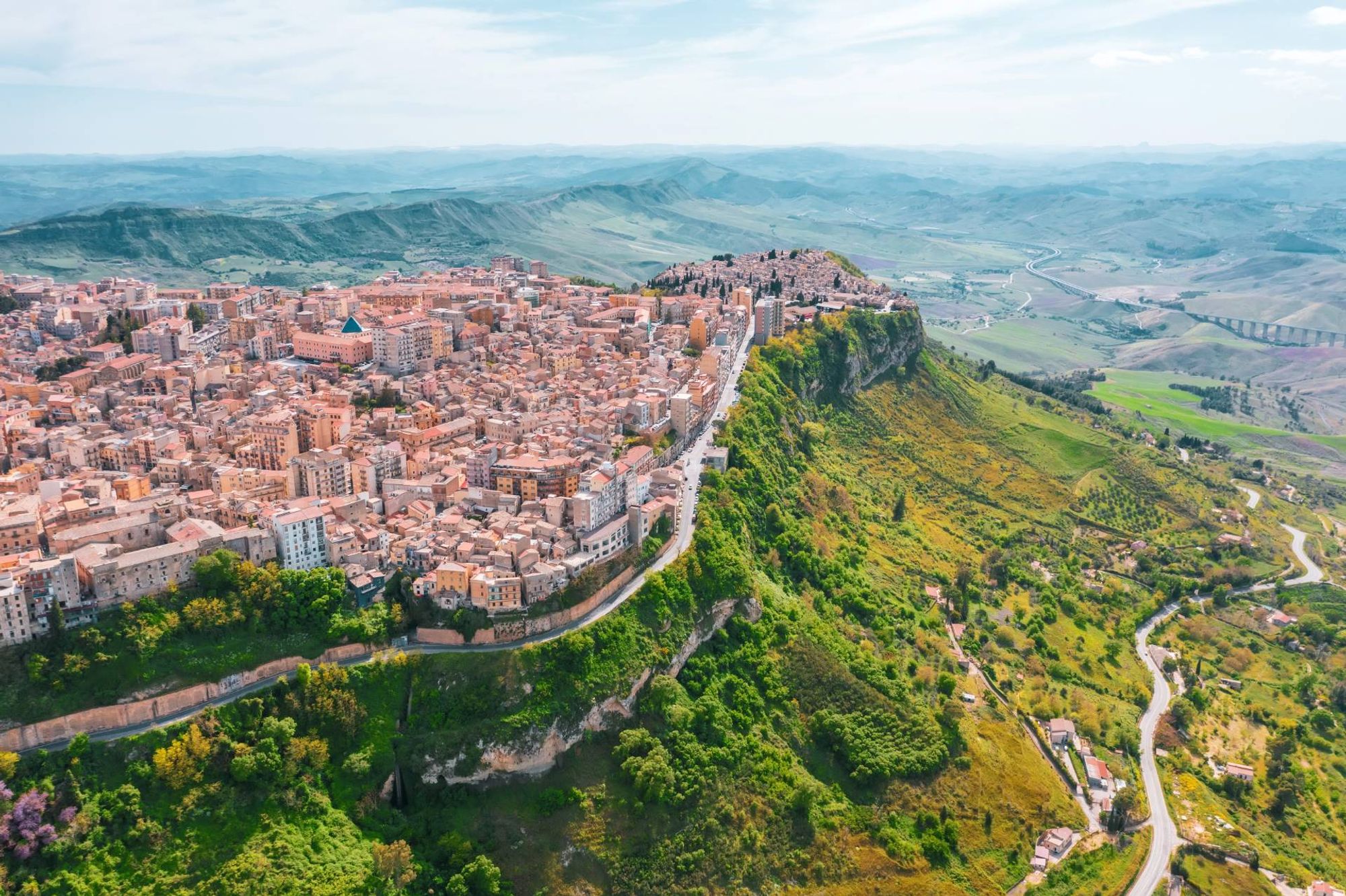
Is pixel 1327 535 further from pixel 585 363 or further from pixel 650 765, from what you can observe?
pixel 650 765

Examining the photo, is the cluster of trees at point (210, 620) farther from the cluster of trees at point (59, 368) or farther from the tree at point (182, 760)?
the cluster of trees at point (59, 368)

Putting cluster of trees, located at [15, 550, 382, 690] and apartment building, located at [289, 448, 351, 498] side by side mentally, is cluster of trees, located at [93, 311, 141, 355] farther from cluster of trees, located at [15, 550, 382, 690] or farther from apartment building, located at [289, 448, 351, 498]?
cluster of trees, located at [15, 550, 382, 690]

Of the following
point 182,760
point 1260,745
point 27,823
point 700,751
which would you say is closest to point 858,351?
point 1260,745

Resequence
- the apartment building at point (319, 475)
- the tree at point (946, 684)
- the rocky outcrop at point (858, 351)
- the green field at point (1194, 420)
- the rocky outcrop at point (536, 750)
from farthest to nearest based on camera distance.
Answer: the green field at point (1194, 420) → the rocky outcrop at point (858, 351) → the tree at point (946, 684) → the apartment building at point (319, 475) → the rocky outcrop at point (536, 750)

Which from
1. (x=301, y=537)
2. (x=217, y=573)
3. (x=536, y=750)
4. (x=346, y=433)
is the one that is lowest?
(x=536, y=750)

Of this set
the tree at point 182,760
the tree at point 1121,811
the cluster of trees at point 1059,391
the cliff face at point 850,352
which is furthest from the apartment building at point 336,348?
the cluster of trees at point 1059,391

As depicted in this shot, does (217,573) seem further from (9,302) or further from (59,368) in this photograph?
(9,302)

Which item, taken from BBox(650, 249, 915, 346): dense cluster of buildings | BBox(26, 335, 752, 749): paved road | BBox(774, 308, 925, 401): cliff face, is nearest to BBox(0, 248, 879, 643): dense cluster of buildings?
BBox(650, 249, 915, 346): dense cluster of buildings
